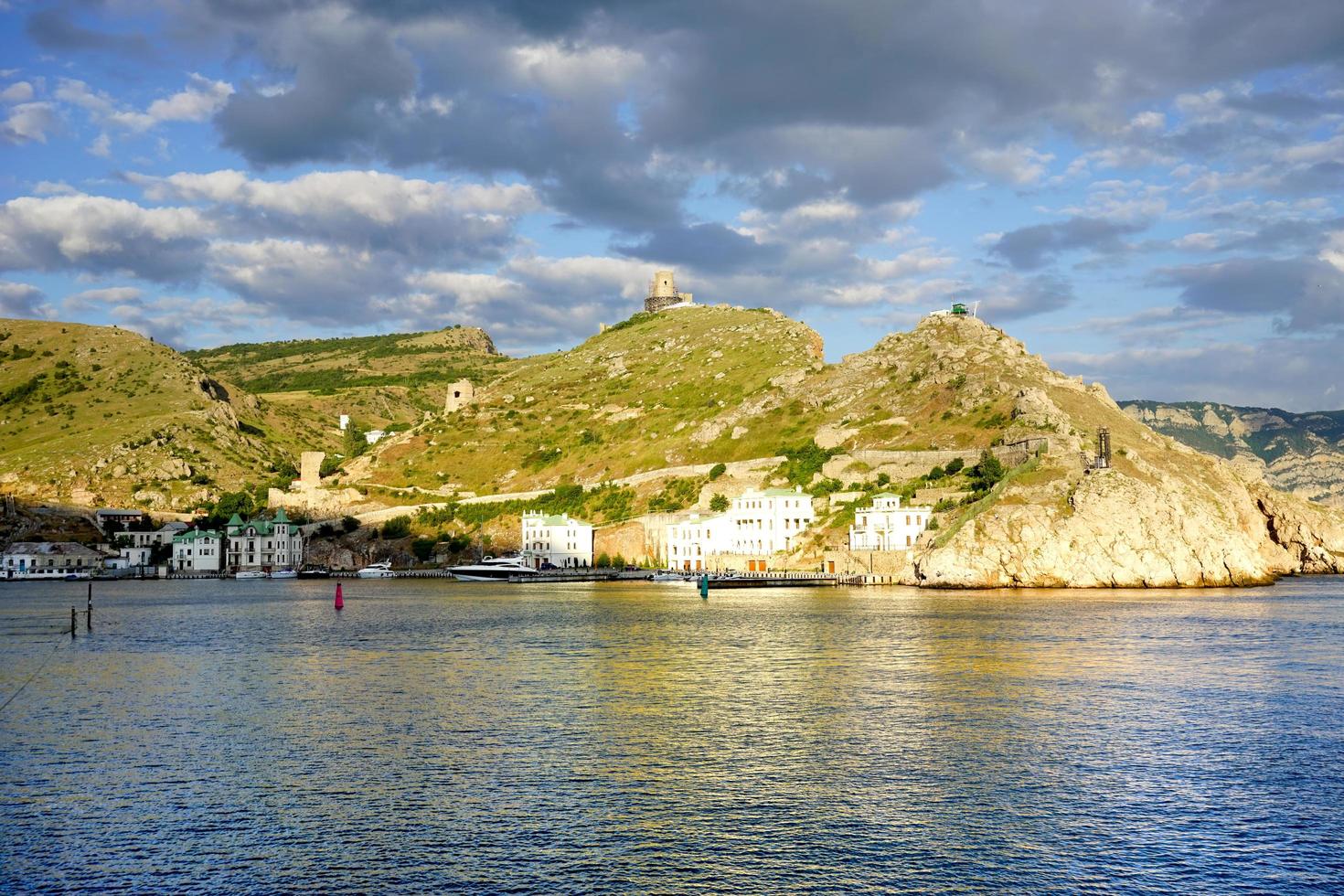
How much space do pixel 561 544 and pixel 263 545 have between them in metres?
52.3

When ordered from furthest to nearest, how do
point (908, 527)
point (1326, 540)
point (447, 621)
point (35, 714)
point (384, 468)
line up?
1. point (384, 468)
2. point (1326, 540)
3. point (908, 527)
4. point (447, 621)
5. point (35, 714)

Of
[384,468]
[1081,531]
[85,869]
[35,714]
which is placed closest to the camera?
[85,869]

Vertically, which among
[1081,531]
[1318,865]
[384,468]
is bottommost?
[1318,865]

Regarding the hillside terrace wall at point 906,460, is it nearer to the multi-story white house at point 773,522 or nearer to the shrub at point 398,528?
the multi-story white house at point 773,522

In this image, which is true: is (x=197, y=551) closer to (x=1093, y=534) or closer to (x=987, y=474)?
→ (x=987, y=474)

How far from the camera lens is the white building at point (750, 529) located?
449 ft

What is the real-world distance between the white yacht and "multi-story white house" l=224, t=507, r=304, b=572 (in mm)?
37279

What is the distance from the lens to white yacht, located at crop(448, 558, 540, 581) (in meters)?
151

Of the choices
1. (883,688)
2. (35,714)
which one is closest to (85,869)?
(35,714)

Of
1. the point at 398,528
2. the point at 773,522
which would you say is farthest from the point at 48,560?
the point at 773,522

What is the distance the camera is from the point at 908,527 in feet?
405

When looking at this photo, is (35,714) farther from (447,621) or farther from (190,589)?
(190,589)

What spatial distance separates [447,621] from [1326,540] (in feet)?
414

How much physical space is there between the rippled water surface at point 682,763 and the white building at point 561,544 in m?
89.4
